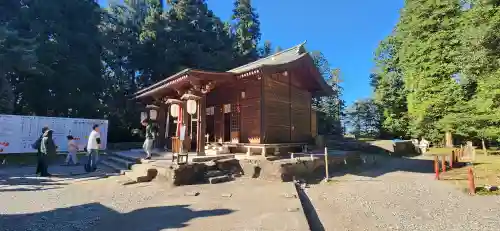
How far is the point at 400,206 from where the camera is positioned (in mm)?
6219

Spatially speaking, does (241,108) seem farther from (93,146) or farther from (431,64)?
(431,64)

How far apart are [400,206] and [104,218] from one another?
6.13 metres

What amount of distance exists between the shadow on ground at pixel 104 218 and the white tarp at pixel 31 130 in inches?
395

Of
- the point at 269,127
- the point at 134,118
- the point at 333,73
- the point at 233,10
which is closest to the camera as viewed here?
the point at 269,127

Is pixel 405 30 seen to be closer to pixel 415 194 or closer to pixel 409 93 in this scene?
pixel 409 93

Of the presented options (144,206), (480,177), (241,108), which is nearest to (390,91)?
(480,177)

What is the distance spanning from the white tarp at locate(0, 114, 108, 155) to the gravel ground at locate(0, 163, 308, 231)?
5588 millimetres

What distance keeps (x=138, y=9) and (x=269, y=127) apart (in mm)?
20109

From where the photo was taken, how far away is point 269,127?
11398 mm

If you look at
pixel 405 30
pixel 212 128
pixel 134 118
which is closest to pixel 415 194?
pixel 212 128

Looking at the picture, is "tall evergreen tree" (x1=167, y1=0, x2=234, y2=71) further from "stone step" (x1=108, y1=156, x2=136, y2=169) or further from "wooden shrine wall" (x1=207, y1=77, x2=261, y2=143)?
"stone step" (x1=108, y1=156, x2=136, y2=169)

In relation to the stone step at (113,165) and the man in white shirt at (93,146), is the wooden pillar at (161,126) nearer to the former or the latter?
the stone step at (113,165)

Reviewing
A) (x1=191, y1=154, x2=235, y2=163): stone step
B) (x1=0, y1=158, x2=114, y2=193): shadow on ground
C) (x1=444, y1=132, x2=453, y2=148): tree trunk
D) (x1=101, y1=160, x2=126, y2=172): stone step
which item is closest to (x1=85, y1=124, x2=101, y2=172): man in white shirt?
(x1=0, y1=158, x2=114, y2=193): shadow on ground

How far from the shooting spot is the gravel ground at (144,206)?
14.5 feet
